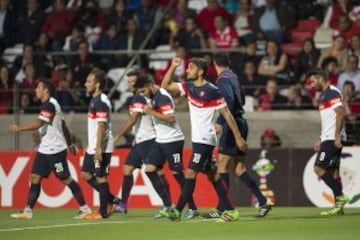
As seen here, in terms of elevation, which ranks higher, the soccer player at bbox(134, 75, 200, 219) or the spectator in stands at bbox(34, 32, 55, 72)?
the spectator in stands at bbox(34, 32, 55, 72)

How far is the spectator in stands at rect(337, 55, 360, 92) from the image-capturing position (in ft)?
68.8

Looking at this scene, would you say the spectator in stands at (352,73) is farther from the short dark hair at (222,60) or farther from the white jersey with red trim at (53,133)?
the white jersey with red trim at (53,133)

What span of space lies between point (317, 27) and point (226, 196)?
9.58 m

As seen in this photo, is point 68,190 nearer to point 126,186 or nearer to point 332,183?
point 126,186

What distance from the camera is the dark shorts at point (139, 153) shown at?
17094 millimetres

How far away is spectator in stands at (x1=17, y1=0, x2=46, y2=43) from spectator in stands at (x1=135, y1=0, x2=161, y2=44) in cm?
234

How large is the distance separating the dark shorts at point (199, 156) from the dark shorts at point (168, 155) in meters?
1.18

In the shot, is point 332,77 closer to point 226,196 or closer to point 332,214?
point 332,214

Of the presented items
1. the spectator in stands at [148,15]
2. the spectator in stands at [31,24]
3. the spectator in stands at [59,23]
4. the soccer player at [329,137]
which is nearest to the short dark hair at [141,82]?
Answer: the soccer player at [329,137]

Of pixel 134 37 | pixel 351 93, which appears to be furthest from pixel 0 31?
pixel 351 93

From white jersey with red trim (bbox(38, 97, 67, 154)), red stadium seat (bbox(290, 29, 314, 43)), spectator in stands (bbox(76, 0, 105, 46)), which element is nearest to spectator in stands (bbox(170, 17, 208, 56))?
red stadium seat (bbox(290, 29, 314, 43))

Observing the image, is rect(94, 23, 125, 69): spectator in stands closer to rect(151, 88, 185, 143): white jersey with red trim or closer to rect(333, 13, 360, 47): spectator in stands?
rect(333, 13, 360, 47): spectator in stands

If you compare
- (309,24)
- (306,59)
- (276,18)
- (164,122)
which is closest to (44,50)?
(276,18)

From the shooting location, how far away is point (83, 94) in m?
22.5
